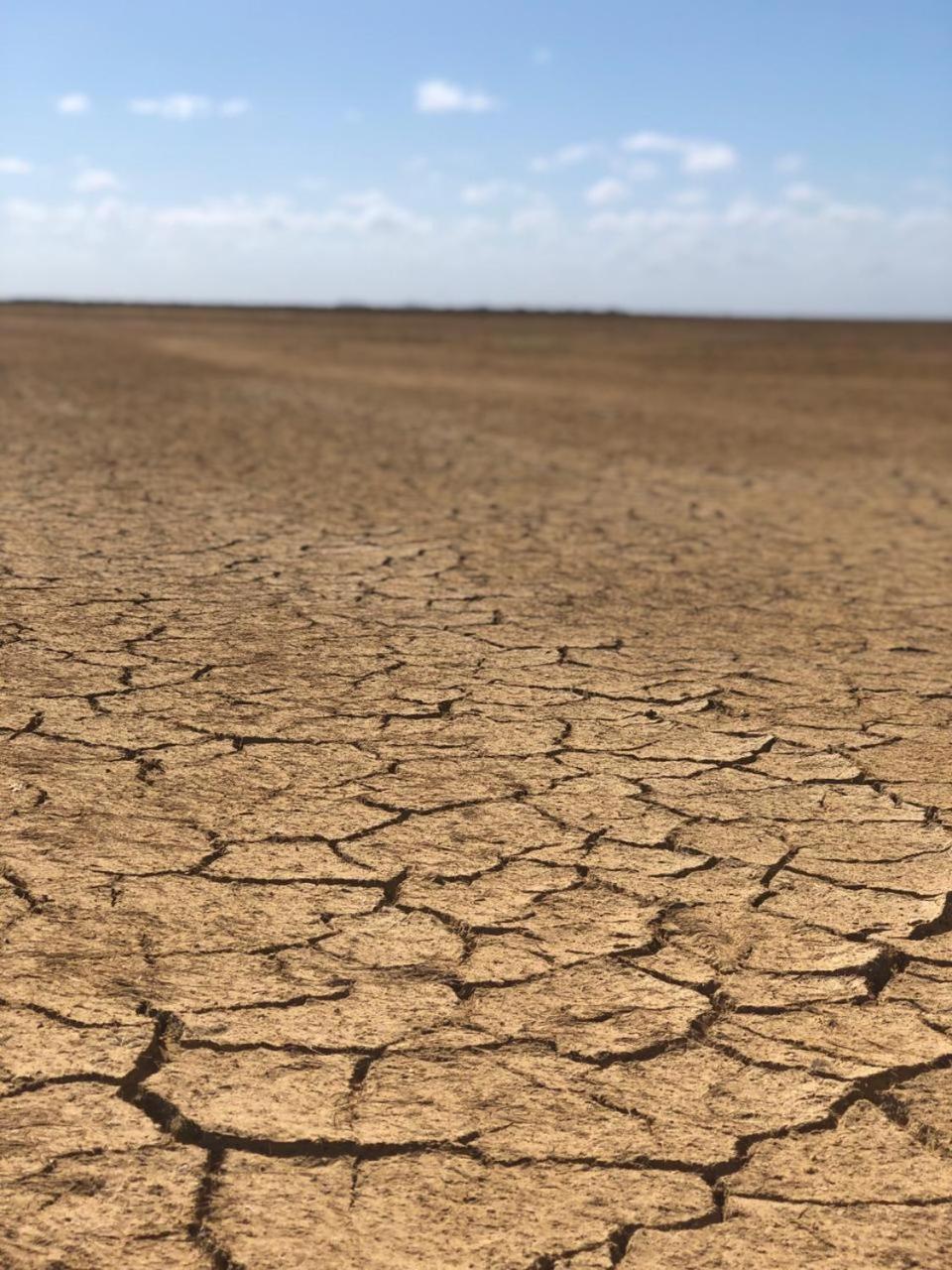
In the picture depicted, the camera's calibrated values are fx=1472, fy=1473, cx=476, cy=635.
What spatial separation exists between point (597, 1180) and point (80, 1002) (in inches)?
27.7

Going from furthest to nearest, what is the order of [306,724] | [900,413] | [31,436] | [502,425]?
[900,413] < [502,425] < [31,436] < [306,724]

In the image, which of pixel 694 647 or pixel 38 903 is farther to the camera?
pixel 694 647

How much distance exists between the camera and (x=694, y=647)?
387 cm

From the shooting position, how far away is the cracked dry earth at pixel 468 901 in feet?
5.03

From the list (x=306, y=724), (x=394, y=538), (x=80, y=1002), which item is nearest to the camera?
(x=80, y=1002)

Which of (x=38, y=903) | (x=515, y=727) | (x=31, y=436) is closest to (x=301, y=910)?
(x=38, y=903)

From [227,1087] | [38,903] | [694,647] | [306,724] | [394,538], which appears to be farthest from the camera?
[394,538]

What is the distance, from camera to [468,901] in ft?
7.30

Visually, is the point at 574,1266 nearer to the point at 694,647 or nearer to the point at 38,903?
the point at 38,903

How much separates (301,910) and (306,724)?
913 millimetres

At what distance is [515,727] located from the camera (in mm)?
3100

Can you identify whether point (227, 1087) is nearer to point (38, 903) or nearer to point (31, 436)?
point (38, 903)

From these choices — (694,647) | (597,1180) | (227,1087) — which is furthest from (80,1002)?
(694,647)

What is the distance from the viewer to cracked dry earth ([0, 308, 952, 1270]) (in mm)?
1532
